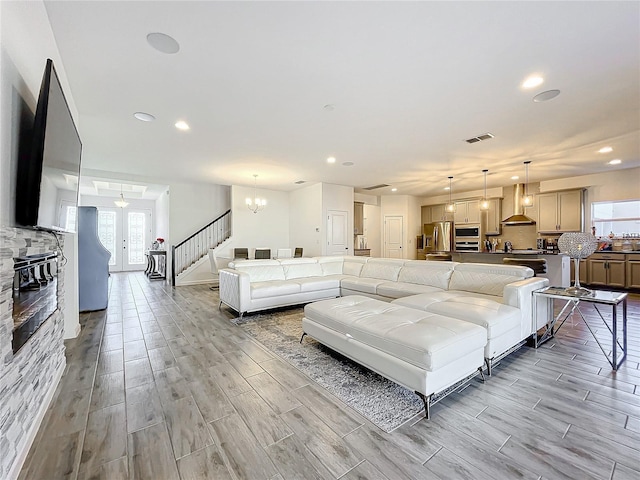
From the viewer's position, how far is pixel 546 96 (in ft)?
9.91

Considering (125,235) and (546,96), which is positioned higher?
(546,96)

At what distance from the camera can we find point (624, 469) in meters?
1.41

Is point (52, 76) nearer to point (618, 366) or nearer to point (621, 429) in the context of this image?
point (621, 429)

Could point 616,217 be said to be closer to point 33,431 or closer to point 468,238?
point 468,238

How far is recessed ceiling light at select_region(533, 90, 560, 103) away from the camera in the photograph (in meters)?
2.95

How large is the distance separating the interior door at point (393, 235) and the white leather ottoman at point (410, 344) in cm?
747

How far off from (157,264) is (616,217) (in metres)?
13.0

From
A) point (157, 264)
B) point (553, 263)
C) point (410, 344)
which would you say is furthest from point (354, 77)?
point (157, 264)

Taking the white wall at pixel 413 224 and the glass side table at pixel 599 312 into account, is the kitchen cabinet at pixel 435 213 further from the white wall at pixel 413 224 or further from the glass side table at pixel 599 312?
the glass side table at pixel 599 312

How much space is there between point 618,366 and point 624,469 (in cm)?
162

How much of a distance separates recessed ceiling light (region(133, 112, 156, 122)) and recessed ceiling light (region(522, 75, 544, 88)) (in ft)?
14.4

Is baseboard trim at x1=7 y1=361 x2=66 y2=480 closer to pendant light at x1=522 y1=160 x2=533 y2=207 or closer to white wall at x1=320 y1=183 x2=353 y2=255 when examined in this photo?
white wall at x1=320 y1=183 x2=353 y2=255

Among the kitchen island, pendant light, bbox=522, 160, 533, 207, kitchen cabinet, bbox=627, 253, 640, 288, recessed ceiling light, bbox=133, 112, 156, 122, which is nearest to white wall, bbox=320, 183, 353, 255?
the kitchen island

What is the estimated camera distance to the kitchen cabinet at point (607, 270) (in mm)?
6066
